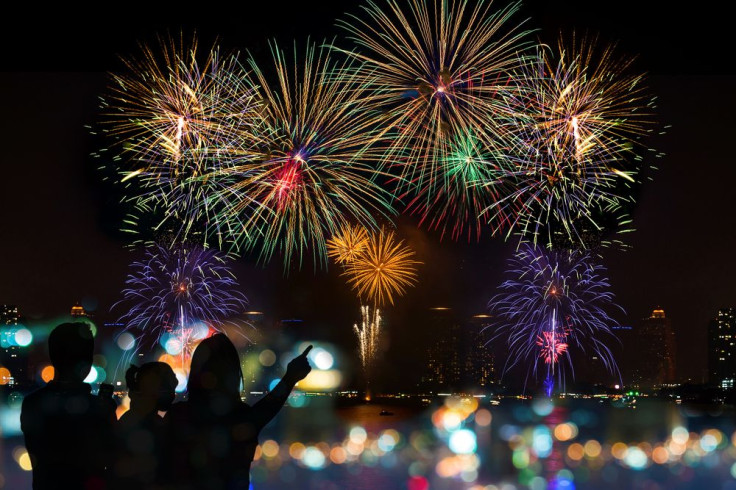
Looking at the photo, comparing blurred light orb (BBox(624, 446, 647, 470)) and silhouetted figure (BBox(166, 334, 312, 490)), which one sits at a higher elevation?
silhouetted figure (BBox(166, 334, 312, 490))

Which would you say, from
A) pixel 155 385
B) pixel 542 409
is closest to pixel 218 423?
pixel 155 385

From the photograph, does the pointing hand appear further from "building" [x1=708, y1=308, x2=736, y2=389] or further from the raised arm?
"building" [x1=708, y1=308, x2=736, y2=389]

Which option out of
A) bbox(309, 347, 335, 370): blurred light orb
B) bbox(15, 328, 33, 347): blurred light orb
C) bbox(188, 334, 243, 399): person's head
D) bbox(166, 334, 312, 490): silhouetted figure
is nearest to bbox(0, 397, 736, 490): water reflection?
bbox(166, 334, 312, 490): silhouetted figure

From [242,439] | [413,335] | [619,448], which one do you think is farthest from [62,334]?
[413,335]

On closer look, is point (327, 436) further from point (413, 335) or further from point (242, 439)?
point (413, 335)

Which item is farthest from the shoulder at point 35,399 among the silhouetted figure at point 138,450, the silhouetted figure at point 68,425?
the silhouetted figure at point 138,450

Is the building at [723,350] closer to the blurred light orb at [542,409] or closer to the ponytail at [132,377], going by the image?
the blurred light orb at [542,409]

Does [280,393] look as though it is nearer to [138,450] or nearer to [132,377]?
[138,450]
